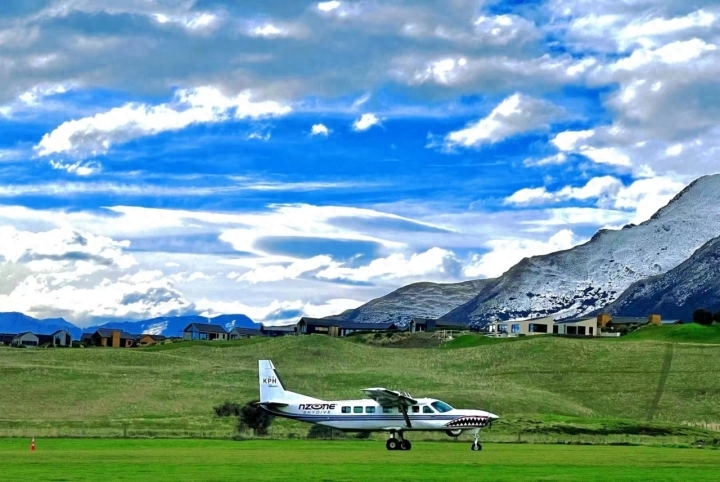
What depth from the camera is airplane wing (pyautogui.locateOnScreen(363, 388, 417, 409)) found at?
46.3 meters

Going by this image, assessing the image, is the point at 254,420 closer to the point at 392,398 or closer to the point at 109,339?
the point at 392,398

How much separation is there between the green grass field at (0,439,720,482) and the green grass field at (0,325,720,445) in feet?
27.8

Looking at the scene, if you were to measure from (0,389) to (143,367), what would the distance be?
19.8 m

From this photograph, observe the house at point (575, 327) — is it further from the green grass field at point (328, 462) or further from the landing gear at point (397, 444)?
the landing gear at point (397, 444)

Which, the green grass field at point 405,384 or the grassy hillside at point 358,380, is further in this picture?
the grassy hillside at point 358,380

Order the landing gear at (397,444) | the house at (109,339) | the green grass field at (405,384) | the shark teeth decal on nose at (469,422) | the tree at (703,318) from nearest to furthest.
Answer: the landing gear at (397,444)
the shark teeth decal on nose at (469,422)
the green grass field at (405,384)
the tree at (703,318)
the house at (109,339)

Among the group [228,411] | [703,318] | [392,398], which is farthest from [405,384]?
[703,318]

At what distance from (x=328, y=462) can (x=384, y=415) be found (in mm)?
12720

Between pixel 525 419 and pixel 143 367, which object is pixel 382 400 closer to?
pixel 525 419

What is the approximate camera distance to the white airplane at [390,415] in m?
45.6

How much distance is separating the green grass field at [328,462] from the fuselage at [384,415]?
1.20m

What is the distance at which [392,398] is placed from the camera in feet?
154

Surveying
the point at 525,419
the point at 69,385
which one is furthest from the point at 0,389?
the point at 525,419

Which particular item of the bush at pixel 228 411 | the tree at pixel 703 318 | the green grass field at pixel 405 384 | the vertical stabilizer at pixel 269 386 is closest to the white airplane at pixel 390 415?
the vertical stabilizer at pixel 269 386
